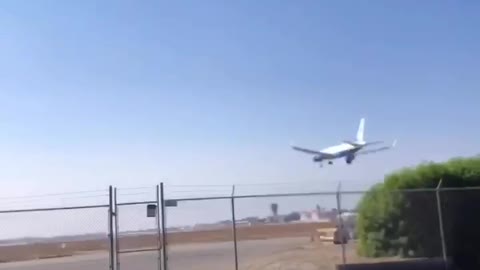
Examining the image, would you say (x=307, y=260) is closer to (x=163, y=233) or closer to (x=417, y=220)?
(x=417, y=220)

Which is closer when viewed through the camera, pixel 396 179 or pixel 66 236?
pixel 66 236

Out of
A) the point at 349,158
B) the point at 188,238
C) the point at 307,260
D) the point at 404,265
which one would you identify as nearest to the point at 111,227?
the point at 404,265

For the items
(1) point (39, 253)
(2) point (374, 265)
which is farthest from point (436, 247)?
(1) point (39, 253)

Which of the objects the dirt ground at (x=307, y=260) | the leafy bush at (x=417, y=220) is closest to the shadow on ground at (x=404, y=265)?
the dirt ground at (x=307, y=260)

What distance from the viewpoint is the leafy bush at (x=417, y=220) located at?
63.0 ft

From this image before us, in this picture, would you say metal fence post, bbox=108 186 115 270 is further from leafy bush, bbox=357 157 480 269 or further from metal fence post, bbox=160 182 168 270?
leafy bush, bbox=357 157 480 269

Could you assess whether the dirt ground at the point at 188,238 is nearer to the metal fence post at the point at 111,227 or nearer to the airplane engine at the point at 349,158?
the metal fence post at the point at 111,227

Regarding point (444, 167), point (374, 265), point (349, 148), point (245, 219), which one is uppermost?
point (349, 148)

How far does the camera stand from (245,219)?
1666cm

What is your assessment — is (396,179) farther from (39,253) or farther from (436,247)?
(39,253)

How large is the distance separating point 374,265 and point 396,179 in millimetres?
4891

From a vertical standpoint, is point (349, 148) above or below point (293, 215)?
above

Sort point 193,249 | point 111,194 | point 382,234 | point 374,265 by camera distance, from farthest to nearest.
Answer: point 193,249 → point 382,234 → point 374,265 → point 111,194

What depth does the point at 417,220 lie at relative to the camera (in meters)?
19.4
